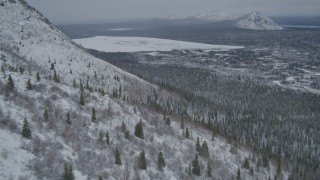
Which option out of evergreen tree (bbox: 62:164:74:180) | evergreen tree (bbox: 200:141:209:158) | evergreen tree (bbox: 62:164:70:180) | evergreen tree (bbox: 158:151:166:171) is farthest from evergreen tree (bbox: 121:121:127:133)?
evergreen tree (bbox: 62:164:70:180)

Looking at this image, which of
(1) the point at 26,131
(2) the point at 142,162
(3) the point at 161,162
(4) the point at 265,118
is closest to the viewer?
(1) the point at 26,131

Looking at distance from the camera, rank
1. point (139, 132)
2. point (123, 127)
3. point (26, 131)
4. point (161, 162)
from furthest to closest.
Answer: point (139, 132)
point (123, 127)
point (161, 162)
point (26, 131)

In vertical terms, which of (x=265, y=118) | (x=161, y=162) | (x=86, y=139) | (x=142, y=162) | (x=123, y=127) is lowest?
(x=265, y=118)

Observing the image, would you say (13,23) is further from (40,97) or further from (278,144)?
(278,144)

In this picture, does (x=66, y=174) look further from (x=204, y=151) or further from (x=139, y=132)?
(x=204, y=151)

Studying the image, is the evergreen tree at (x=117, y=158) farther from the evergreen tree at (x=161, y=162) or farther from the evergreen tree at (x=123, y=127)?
the evergreen tree at (x=123, y=127)

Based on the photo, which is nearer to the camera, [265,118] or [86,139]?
[86,139]

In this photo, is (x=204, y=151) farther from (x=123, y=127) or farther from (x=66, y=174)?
(x=66, y=174)

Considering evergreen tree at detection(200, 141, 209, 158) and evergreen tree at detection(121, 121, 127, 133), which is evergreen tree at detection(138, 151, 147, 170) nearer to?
evergreen tree at detection(121, 121, 127, 133)

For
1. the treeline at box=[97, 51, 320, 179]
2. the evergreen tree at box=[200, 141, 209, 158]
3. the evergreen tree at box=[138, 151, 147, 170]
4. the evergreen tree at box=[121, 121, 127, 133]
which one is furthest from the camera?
the treeline at box=[97, 51, 320, 179]

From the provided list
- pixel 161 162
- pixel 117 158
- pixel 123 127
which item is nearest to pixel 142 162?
pixel 161 162

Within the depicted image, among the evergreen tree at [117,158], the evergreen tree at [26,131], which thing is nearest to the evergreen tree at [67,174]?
the evergreen tree at [26,131]

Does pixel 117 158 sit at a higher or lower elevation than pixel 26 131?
lower
